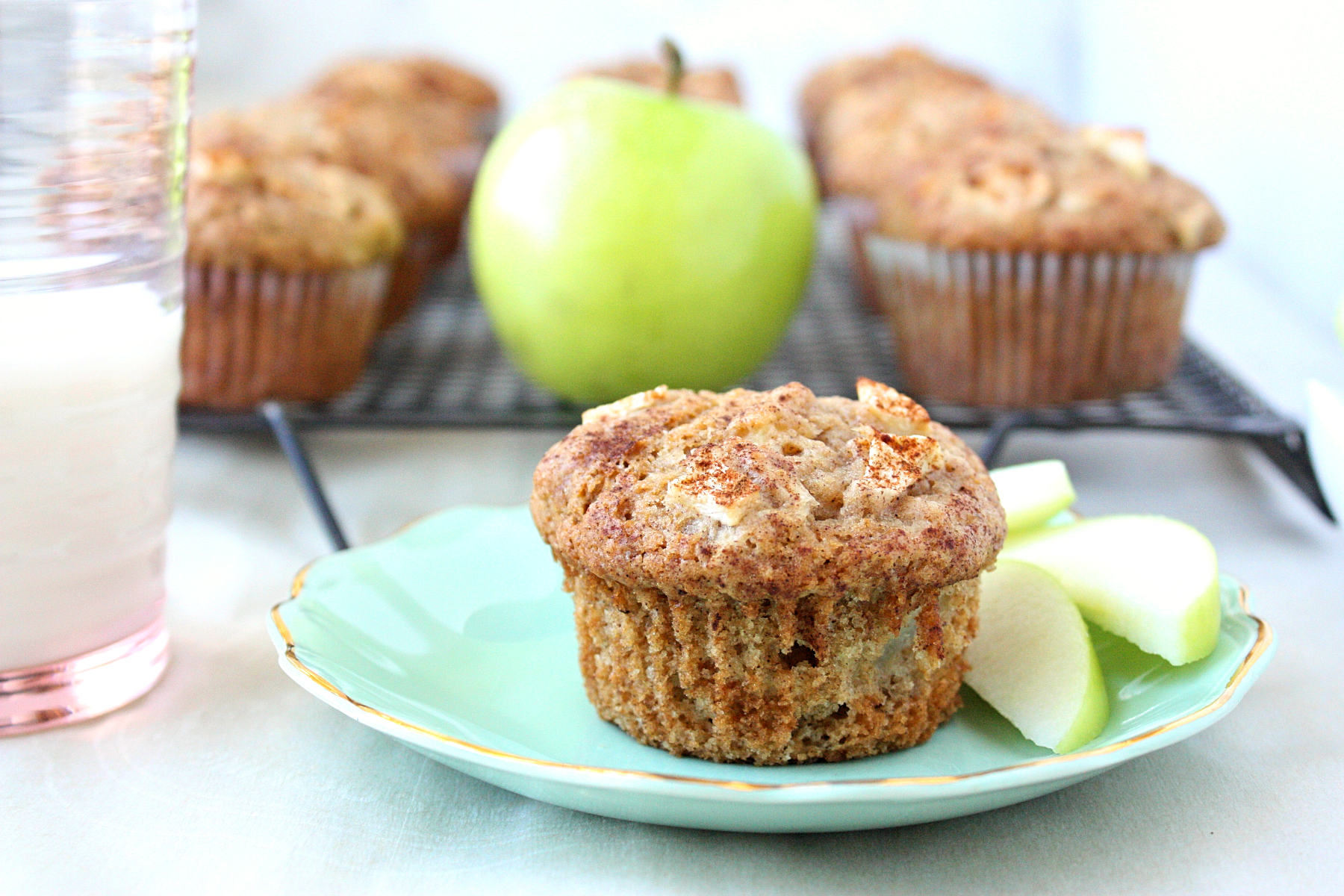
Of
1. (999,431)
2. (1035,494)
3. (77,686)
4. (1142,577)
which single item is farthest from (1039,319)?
(77,686)

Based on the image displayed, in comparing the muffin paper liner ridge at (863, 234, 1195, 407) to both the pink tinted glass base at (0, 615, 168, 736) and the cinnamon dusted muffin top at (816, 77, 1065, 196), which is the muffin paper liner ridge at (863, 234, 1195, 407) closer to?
the cinnamon dusted muffin top at (816, 77, 1065, 196)

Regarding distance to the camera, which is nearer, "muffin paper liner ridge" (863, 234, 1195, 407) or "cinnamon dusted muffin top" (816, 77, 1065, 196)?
"muffin paper liner ridge" (863, 234, 1195, 407)

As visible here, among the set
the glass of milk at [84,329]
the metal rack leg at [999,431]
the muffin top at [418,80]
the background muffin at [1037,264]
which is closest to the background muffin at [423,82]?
the muffin top at [418,80]

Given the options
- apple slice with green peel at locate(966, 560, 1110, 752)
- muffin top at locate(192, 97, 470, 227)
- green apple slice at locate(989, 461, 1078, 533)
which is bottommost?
muffin top at locate(192, 97, 470, 227)

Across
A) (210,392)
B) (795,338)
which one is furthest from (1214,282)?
(210,392)

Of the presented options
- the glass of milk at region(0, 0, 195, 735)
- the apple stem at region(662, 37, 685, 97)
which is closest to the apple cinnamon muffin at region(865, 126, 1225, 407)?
the apple stem at region(662, 37, 685, 97)

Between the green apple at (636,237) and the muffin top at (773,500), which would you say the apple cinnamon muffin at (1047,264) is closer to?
the green apple at (636,237)

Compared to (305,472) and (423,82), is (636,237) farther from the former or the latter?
(423,82)
